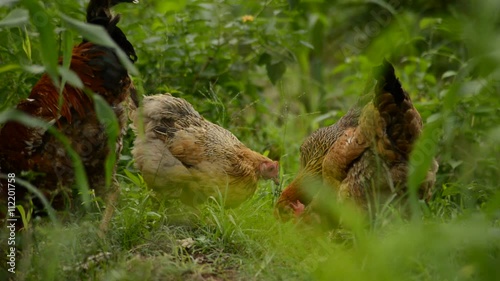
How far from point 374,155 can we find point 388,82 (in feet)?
1.75

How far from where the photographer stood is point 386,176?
4375mm

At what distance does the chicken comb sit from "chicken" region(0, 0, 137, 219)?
5.18ft

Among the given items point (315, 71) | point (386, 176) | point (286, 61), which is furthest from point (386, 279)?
point (315, 71)

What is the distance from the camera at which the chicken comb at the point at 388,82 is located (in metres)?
4.19

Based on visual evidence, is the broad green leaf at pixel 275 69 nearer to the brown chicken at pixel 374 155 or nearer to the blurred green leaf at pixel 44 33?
the brown chicken at pixel 374 155

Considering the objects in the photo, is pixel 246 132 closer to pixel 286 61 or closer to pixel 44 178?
pixel 286 61

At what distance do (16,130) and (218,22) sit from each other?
2.30m

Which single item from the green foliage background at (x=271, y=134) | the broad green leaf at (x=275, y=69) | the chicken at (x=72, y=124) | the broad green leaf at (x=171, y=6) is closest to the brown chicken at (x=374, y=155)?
the green foliage background at (x=271, y=134)

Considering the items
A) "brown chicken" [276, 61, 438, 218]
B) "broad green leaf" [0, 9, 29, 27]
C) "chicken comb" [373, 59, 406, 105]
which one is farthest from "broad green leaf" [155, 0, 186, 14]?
"broad green leaf" [0, 9, 29, 27]

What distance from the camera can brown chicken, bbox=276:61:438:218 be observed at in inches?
169

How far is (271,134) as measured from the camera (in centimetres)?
620

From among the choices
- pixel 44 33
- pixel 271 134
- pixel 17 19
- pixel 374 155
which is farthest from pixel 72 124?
pixel 271 134

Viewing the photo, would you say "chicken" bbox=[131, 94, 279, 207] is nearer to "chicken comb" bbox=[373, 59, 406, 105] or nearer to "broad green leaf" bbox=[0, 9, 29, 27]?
"chicken comb" bbox=[373, 59, 406, 105]

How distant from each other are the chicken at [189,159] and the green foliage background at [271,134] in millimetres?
143
